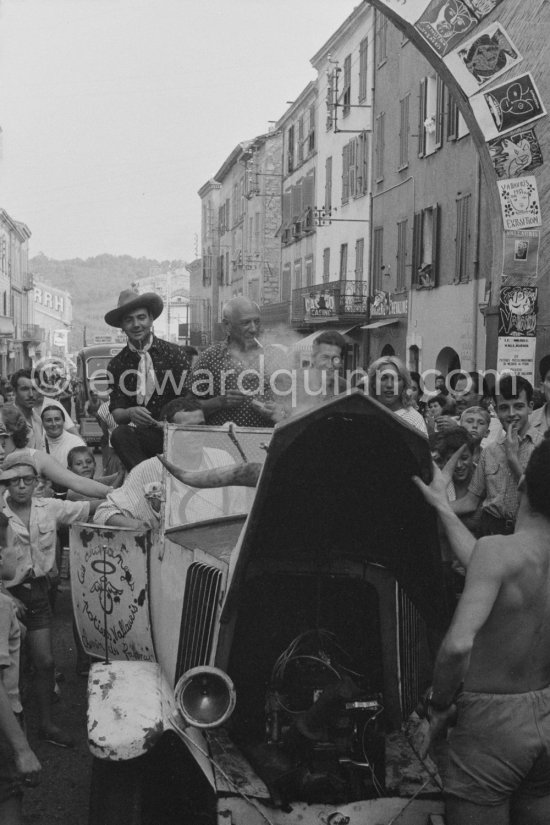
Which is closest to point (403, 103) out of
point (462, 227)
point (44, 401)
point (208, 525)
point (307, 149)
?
point (462, 227)

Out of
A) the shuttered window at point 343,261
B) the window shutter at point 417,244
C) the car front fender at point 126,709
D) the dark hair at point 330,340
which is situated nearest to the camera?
the car front fender at point 126,709

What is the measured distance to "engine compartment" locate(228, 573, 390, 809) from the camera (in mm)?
3820

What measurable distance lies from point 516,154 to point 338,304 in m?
20.1

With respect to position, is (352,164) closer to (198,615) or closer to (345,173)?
(345,173)

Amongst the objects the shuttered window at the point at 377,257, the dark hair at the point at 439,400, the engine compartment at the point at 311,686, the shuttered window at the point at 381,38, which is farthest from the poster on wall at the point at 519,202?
the shuttered window at the point at 381,38

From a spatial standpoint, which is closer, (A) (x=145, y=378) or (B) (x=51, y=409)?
(A) (x=145, y=378)

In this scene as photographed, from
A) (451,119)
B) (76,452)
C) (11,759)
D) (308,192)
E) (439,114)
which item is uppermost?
(308,192)

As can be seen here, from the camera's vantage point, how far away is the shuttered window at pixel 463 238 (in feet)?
79.9

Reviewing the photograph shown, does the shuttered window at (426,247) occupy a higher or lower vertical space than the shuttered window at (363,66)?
lower

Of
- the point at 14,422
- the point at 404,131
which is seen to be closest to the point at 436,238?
the point at 404,131

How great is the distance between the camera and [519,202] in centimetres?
1468

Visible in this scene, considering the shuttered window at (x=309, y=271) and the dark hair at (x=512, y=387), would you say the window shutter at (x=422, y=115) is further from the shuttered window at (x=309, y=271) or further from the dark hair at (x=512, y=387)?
the dark hair at (x=512, y=387)

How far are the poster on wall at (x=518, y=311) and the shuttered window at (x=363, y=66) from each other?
69.9 feet

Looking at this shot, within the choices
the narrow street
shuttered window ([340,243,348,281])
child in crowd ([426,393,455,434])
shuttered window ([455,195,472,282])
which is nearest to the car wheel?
the narrow street
